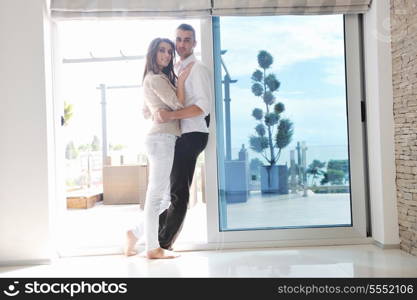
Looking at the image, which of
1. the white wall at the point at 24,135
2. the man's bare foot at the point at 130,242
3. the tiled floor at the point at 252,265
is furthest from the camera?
the man's bare foot at the point at 130,242

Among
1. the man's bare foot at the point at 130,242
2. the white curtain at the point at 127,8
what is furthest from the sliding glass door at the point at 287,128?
the man's bare foot at the point at 130,242

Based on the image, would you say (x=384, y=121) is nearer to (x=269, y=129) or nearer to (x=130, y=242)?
(x=269, y=129)

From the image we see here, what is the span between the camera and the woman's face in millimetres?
3955

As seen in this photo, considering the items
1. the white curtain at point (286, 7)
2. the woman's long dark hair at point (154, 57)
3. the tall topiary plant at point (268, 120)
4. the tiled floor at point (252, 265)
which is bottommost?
the tiled floor at point (252, 265)

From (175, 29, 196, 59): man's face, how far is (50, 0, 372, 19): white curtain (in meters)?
0.13

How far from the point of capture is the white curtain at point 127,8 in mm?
3885

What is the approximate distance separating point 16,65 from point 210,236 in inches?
75.9

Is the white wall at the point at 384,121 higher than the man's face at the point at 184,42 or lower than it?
lower

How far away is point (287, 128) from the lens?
162 inches

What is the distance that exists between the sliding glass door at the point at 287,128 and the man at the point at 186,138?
147 millimetres

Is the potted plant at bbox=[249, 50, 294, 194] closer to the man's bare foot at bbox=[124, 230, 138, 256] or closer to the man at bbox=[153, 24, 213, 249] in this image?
the man at bbox=[153, 24, 213, 249]

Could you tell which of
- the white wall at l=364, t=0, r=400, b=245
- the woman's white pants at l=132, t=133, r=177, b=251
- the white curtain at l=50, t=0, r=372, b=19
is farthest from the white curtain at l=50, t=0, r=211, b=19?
the white wall at l=364, t=0, r=400, b=245

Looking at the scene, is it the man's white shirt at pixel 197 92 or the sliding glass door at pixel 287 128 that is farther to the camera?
the sliding glass door at pixel 287 128

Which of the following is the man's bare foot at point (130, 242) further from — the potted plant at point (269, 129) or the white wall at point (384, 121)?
the white wall at point (384, 121)
